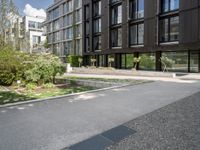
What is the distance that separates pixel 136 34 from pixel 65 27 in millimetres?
23428

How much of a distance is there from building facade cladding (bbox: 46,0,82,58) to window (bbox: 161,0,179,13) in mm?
19689

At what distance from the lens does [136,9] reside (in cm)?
2567

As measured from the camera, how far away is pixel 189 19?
1917 cm

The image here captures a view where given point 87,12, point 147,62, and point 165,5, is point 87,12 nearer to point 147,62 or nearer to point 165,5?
point 147,62

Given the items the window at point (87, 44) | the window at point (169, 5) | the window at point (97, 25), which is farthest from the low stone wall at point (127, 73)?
the window at point (87, 44)

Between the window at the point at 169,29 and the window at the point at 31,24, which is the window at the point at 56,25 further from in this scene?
the window at the point at 169,29

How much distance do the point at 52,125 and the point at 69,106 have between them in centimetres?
200

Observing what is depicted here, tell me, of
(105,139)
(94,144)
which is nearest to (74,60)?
(105,139)

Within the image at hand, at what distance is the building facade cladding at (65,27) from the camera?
3984cm

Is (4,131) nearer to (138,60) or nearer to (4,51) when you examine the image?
(4,51)

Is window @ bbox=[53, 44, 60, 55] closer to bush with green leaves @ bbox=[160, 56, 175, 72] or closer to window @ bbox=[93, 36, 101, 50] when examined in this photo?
window @ bbox=[93, 36, 101, 50]

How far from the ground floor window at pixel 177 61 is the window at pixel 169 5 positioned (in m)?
4.66

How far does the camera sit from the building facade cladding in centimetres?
3984

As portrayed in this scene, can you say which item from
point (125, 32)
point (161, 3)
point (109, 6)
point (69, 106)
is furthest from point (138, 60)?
point (69, 106)
